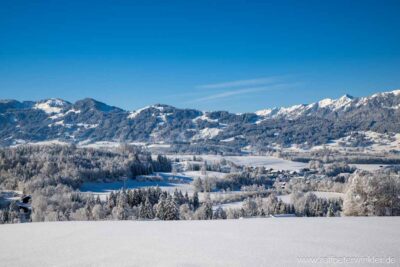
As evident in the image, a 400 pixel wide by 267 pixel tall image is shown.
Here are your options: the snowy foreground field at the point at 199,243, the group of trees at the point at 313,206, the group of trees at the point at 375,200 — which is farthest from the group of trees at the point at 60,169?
the snowy foreground field at the point at 199,243

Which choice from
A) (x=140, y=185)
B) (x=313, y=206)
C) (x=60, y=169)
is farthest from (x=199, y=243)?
(x=60, y=169)

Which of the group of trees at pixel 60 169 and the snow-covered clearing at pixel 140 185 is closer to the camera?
the group of trees at pixel 60 169

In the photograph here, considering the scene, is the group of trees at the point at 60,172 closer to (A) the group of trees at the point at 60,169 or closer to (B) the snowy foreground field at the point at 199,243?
(A) the group of trees at the point at 60,169

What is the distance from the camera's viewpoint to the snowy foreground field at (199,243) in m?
10.1

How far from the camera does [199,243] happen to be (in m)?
12.4

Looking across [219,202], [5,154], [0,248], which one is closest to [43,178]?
[5,154]

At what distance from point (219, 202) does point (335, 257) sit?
99.1 m

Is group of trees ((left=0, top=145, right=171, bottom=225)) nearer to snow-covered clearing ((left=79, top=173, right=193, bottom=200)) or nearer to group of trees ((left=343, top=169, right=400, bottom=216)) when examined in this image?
snow-covered clearing ((left=79, top=173, right=193, bottom=200))

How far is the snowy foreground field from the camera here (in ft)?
33.3

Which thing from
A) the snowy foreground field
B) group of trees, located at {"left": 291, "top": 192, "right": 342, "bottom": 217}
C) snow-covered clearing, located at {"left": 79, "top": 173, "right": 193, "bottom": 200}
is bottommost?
snow-covered clearing, located at {"left": 79, "top": 173, "right": 193, "bottom": 200}

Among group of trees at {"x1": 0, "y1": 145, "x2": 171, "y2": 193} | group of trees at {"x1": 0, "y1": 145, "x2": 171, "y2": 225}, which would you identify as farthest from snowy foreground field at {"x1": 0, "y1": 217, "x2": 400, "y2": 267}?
group of trees at {"x1": 0, "y1": 145, "x2": 171, "y2": 193}

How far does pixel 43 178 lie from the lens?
12044 cm

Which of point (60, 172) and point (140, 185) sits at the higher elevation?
point (60, 172)

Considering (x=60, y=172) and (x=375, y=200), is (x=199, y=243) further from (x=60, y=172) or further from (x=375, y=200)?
(x=60, y=172)
